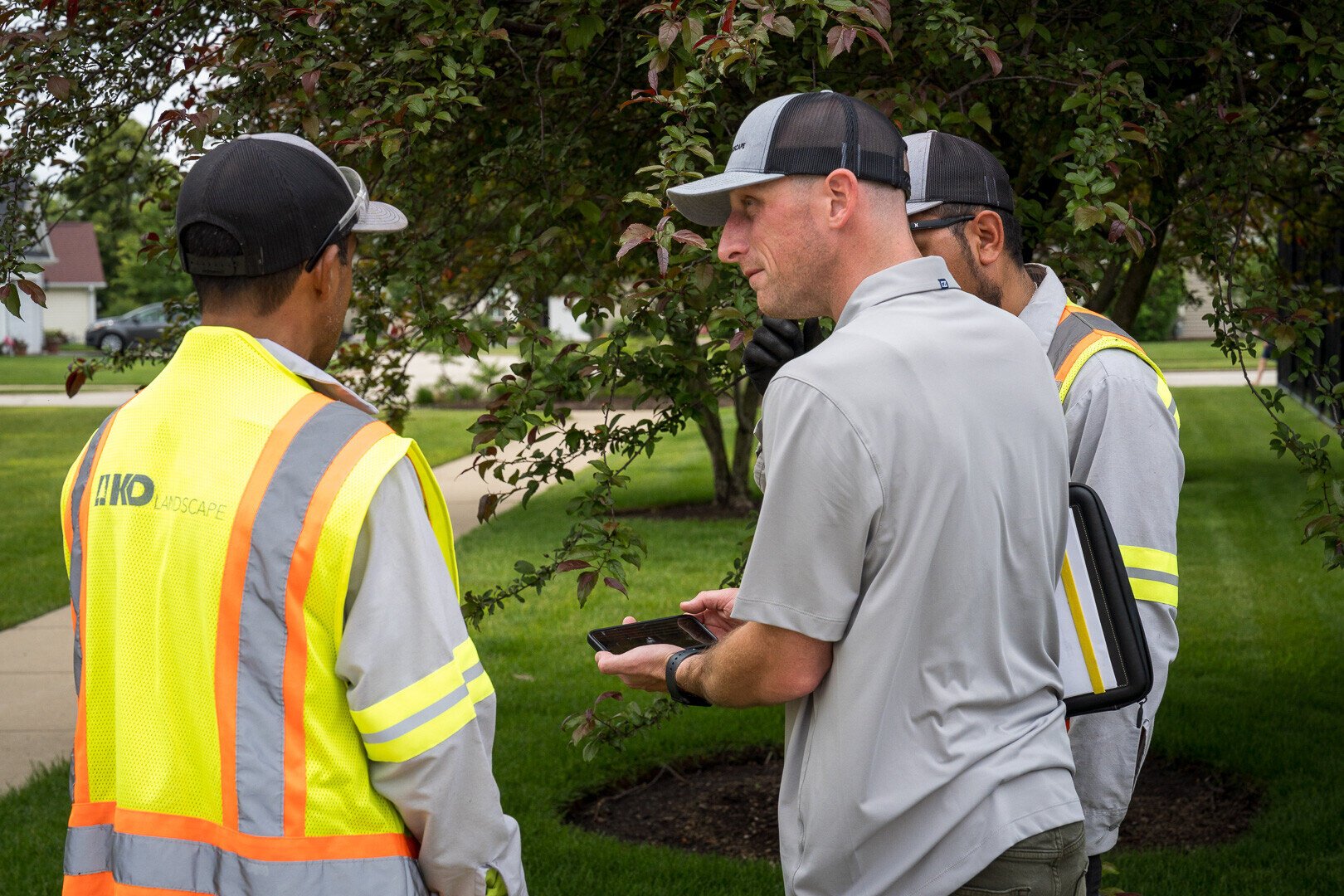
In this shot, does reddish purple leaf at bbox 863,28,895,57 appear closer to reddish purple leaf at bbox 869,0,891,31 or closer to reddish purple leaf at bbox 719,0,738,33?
reddish purple leaf at bbox 869,0,891,31

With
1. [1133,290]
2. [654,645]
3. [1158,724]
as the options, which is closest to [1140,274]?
[1133,290]

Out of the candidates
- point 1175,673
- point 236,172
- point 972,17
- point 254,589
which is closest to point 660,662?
point 254,589

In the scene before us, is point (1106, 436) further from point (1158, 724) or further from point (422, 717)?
point (1158, 724)

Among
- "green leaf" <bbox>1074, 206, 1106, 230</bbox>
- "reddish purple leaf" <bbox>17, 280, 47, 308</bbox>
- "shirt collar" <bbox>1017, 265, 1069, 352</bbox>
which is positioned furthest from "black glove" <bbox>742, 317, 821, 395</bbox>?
"reddish purple leaf" <bbox>17, 280, 47, 308</bbox>

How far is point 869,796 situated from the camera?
1787 millimetres

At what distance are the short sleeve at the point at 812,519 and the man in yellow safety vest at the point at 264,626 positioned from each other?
0.46m

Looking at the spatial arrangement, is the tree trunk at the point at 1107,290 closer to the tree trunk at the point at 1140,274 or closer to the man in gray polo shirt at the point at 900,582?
the tree trunk at the point at 1140,274

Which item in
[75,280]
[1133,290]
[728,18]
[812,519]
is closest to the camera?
[812,519]

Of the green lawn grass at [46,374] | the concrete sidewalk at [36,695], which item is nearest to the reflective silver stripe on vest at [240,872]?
the concrete sidewalk at [36,695]

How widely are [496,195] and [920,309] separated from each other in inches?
113

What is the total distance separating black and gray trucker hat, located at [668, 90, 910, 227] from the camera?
1938 mm

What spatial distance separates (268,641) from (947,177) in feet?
4.76

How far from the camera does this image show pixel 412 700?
5.83 feet

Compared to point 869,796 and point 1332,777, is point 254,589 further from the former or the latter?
point 1332,777
